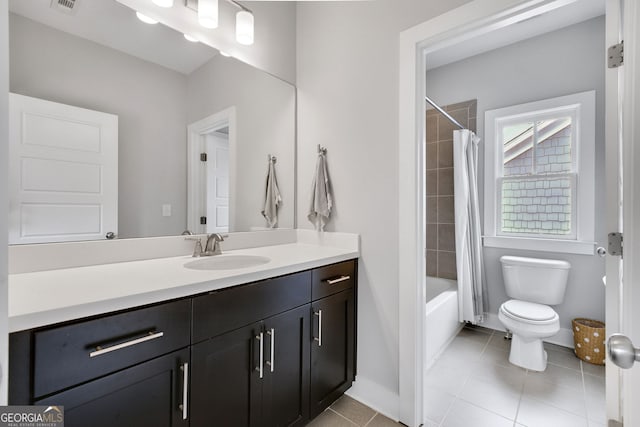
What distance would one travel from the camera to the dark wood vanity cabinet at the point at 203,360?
2.43ft

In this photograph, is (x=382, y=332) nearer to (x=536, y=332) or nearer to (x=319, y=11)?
(x=536, y=332)

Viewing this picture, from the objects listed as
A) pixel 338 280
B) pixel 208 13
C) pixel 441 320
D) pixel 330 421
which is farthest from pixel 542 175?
pixel 208 13

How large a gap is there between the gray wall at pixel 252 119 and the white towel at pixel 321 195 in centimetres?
27

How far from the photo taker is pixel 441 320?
2.25 m

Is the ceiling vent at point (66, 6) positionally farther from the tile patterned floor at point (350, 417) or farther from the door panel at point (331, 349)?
the tile patterned floor at point (350, 417)

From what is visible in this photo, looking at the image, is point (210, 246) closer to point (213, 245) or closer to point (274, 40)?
point (213, 245)

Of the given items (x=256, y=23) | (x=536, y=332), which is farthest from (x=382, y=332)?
A: (x=256, y=23)

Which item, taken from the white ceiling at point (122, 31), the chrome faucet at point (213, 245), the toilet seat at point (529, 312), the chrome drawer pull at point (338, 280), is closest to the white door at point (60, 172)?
the white ceiling at point (122, 31)

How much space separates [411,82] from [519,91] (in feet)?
5.83

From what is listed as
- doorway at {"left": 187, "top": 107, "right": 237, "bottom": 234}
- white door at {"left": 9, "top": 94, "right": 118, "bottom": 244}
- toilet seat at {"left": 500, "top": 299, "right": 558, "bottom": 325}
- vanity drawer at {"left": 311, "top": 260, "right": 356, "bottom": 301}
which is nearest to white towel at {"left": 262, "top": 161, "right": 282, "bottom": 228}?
doorway at {"left": 187, "top": 107, "right": 237, "bottom": 234}

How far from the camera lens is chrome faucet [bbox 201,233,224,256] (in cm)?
158

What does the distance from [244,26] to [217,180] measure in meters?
0.93

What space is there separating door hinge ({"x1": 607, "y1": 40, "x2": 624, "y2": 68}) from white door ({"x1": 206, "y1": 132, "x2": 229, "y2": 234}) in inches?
71.5

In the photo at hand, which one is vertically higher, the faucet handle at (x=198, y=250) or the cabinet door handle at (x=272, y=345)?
the faucet handle at (x=198, y=250)
